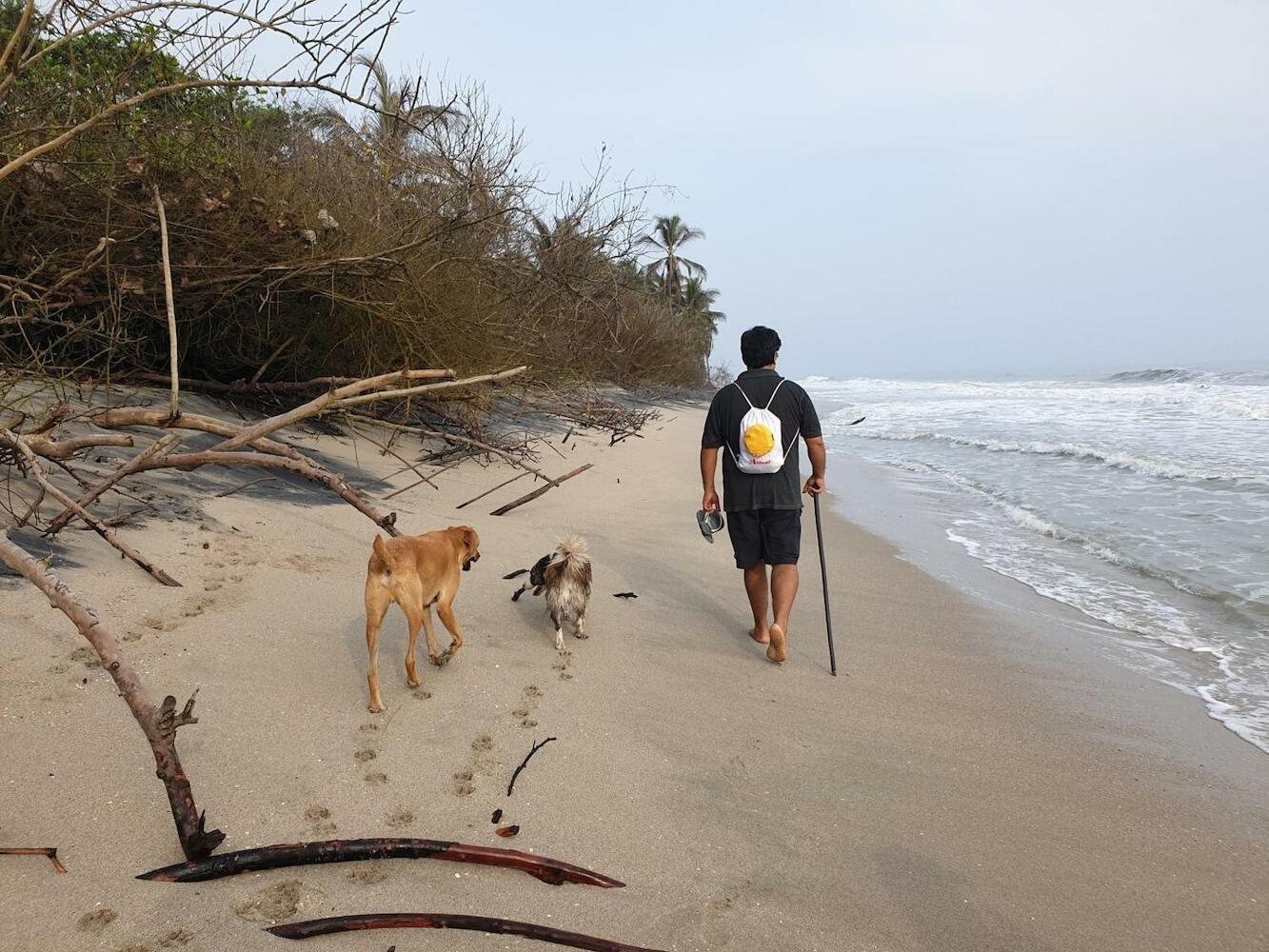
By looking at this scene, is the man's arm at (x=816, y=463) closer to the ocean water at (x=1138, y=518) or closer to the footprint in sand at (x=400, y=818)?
the ocean water at (x=1138, y=518)

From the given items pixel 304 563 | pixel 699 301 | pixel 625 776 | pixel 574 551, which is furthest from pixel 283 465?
pixel 699 301

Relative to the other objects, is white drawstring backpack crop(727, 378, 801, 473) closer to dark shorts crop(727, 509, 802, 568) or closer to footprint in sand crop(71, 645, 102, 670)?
dark shorts crop(727, 509, 802, 568)

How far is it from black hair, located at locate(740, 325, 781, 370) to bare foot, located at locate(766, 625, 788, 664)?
1.54 meters

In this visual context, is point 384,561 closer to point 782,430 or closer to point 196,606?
point 196,606

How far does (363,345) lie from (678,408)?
21.5 meters

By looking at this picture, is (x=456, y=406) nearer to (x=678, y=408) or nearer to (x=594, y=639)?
(x=594, y=639)

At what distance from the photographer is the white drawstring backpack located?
452 centimetres

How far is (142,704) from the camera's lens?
6.97ft

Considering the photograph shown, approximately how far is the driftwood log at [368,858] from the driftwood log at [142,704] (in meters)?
0.06

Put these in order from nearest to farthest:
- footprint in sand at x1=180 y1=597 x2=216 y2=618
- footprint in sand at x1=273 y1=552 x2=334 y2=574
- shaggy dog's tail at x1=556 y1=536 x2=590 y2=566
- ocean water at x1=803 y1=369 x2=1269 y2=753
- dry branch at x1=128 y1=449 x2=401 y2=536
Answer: dry branch at x1=128 y1=449 x2=401 y2=536, footprint in sand at x1=180 y1=597 x2=216 y2=618, shaggy dog's tail at x1=556 y1=536 x2=590 y2=566, footprint in sand at x1=273 y1=552 x2=334 y2=574, ocean water at x1=803 y1=369 x2=1269 y2=753

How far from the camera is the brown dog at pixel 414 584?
10.9ft

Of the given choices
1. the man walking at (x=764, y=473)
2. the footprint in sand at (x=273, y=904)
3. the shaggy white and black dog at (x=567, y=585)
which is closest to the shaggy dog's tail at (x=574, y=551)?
the shaggy white and black dog at (x=567, y=585)

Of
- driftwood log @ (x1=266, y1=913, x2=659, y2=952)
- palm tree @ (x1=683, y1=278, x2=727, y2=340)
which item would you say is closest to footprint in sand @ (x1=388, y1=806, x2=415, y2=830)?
driftwood log @ (x1=266, y1=913, x2=659, y2=952)

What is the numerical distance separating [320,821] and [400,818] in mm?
253
